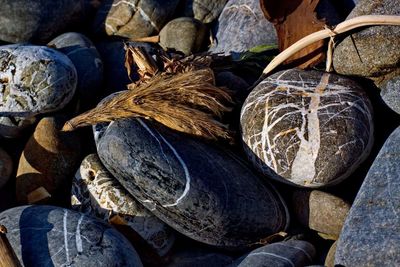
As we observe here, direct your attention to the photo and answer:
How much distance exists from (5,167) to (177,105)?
1.38 metres

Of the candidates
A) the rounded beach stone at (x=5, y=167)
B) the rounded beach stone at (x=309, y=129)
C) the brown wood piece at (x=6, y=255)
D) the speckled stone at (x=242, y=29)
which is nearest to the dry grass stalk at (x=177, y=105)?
the rounded beach stone at (x=309, y=129)

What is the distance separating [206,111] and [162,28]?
1528 millimetres

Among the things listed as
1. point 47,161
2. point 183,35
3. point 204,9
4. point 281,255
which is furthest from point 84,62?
point 281,255

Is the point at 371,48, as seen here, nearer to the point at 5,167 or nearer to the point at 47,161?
the point at 47,161

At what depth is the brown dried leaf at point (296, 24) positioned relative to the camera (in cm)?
465

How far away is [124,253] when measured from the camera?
385cm

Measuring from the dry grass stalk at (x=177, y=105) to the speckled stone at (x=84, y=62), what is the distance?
753mm

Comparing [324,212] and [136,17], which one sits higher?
[136,17]

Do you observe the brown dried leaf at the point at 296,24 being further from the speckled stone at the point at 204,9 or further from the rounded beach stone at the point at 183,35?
the speckled stone at the point at 204,9

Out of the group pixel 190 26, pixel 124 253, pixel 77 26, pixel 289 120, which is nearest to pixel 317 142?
pixel 289 120

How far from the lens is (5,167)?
15.5 ft

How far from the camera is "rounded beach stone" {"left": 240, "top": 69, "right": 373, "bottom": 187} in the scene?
4070 mm

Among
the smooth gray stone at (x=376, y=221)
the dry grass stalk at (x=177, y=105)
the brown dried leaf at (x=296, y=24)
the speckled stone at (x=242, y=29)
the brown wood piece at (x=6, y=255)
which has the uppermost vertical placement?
the brown dried leaf at (x=296, y=24)

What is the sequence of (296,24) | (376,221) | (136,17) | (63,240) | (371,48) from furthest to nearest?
(136,17) → (296,24) → (371,48) → (63,240) → (376,221)
